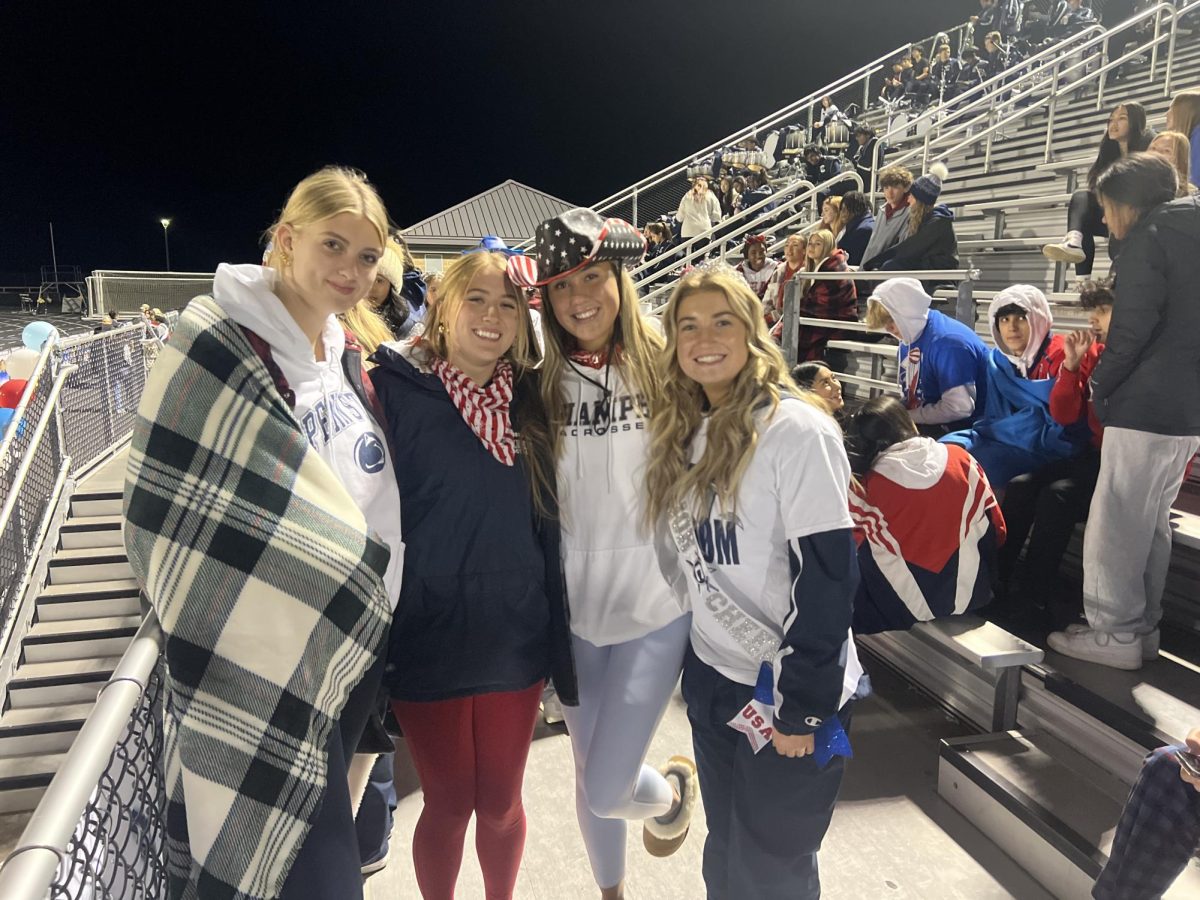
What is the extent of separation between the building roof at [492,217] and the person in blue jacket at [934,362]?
63.4ft

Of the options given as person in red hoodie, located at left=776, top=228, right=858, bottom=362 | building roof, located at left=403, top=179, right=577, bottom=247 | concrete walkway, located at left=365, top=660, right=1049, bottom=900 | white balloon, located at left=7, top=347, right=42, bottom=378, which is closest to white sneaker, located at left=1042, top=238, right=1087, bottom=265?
person in red hoodie, located at left=776, top=228, right=858, bottom=362

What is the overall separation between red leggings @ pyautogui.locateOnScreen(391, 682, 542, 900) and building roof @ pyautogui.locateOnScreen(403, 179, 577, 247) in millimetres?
21322

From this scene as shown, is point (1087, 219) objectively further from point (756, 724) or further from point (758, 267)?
point (756, 724)

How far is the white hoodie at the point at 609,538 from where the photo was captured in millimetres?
1986

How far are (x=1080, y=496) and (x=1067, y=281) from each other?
3256 millimetres

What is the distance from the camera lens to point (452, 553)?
6.06 ft

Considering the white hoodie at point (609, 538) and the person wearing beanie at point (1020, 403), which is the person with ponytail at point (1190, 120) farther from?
the white hoodie at point (609, 538)

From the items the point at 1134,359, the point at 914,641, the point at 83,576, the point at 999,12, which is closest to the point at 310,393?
the point at 1134,359

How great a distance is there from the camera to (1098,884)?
2.04 m

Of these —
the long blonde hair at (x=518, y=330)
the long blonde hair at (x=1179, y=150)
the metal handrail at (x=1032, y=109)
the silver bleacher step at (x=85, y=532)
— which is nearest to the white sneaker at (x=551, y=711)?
the long blonde hair at (x=518, y=330)

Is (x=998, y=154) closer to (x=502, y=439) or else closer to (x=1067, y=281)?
(x=1067, y=281)

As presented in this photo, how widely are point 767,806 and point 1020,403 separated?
8.71ft

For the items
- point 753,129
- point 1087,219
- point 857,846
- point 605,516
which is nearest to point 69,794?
point 605,516

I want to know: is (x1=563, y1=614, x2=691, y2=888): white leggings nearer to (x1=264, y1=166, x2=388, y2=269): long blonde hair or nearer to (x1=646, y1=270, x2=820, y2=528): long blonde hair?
(x1=646, y1=270, x2=820, y2=528): long blonde hair
